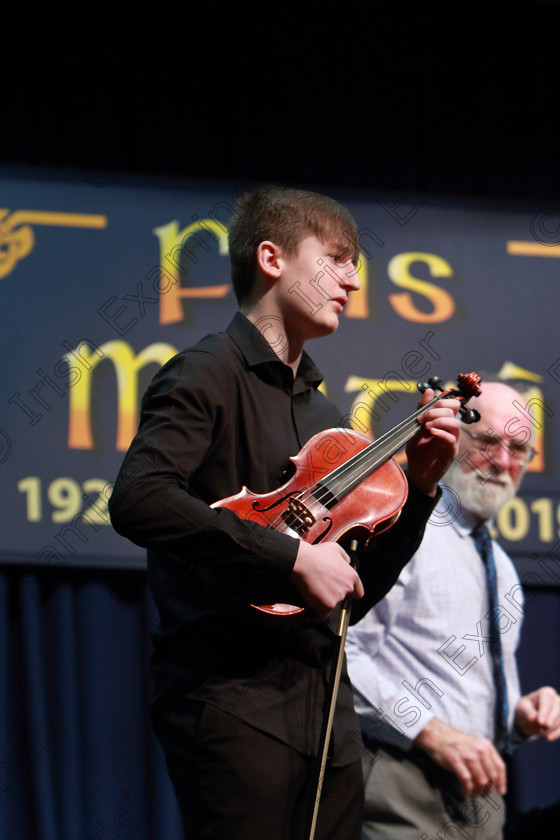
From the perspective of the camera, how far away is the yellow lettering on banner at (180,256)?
297 centimetres

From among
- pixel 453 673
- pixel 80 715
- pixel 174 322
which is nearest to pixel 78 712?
pixel 80 715

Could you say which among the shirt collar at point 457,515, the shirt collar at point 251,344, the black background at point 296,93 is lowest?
the shirt collar at point 457,515

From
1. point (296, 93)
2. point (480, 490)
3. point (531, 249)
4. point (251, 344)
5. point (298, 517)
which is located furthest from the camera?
point (296, 93)

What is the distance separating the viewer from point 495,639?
272cm

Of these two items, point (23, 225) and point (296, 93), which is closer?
point (23, 225)

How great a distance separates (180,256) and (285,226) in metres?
1.32

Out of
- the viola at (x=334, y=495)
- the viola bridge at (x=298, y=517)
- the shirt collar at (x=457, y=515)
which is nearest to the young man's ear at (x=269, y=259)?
the viola at (x=334, y=495)

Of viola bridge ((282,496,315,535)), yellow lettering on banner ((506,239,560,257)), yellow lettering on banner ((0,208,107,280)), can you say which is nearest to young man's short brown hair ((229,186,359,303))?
viola bridge ((282,496,315,535))

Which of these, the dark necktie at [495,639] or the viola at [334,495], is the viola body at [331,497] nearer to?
the viola at [334,495]

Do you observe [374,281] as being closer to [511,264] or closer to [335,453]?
[511,264]

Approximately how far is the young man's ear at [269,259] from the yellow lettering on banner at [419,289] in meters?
1.40

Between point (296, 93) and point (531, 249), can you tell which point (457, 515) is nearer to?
point (531, 249)

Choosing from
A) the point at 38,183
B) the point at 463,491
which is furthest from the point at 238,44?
the point at 463,491

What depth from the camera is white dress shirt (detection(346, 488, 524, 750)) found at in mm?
2504
